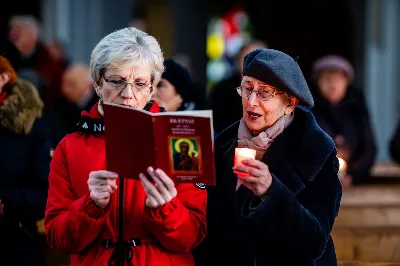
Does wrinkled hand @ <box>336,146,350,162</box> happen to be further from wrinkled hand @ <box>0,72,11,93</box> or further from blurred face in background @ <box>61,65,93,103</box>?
wrinkled hand @ <box>0,72,11,93</box>

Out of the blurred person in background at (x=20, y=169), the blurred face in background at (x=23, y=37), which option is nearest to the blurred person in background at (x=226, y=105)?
the blurred face in background at (x=23, y=37)

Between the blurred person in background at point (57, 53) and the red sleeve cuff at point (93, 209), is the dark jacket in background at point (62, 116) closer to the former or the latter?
the blurred person in background at point (57, 53)

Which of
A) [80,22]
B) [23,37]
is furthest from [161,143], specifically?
[80,22]

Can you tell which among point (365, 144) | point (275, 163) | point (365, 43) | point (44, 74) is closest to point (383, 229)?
point (365, 144)

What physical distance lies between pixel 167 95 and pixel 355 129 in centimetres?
337

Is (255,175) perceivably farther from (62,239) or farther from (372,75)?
(372,75)

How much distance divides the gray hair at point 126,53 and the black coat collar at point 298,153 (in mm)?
521

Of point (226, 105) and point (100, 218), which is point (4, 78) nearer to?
point (100, 218)

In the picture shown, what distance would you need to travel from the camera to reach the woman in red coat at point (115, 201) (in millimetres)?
3467

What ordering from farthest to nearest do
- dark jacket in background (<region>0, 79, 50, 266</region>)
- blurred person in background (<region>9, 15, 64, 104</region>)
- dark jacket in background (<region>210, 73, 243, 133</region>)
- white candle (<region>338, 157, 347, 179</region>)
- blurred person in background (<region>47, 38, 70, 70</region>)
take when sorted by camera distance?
blurred person in background (<region>47, 38, 70, 70</region>), blurred person in background (<region>9, 15, 64, 104</region>), dark jacket in background (<region>210, 73, 243, 133</region>), dark jacket in background (<region>0, 79, 50, 266</region>), white candle (<region>338, 157, 347, 179</region>)

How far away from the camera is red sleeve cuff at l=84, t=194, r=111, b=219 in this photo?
11.2ft

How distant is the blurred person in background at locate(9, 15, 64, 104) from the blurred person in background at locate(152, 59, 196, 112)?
2.92 metres

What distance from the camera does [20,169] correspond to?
14.8 ft

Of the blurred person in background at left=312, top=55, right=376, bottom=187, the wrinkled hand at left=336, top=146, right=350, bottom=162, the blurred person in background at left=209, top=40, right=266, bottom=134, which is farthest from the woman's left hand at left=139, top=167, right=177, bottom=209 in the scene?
the wrinkled hand at left=336, top=146, right=350, bottom=162
